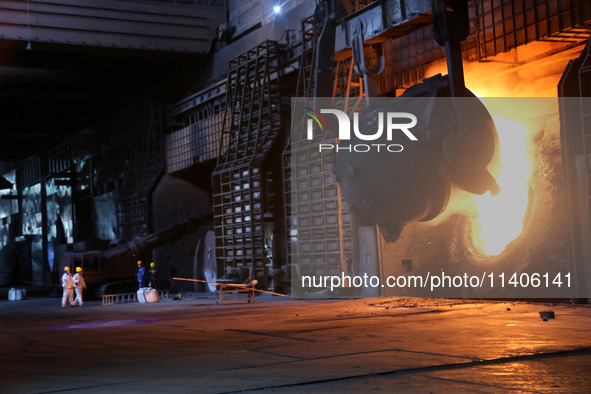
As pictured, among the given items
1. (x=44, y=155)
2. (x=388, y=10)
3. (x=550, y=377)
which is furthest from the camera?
(x=44, y=155)

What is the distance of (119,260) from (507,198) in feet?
57.2

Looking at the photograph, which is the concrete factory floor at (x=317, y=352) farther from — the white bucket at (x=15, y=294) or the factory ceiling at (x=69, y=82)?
the factory ceiling at (x=69, y=82)

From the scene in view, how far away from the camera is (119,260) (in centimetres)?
2833

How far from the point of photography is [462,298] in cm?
1684

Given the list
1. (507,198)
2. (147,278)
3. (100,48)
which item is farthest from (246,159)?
Result: (507,198)

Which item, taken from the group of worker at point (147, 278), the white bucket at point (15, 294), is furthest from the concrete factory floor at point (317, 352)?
the white bucket at point (15, 294)

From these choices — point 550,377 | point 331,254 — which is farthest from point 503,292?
point 550,377

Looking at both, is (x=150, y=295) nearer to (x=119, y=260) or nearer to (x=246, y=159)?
(x=246, y=159)

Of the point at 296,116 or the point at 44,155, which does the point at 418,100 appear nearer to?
the point at 296,116

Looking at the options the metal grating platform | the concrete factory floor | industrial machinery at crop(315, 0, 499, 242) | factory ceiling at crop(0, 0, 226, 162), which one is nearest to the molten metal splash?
industrial machinery at crop(315, 0, 499, 242)

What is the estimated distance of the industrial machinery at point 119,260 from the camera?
2764 cm

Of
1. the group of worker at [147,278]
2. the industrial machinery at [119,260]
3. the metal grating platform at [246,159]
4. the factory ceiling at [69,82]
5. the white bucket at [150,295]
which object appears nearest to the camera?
the white bucket at [150,295]

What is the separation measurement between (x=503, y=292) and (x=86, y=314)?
34.1 feet

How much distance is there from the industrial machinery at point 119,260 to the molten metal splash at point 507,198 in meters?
15.8
